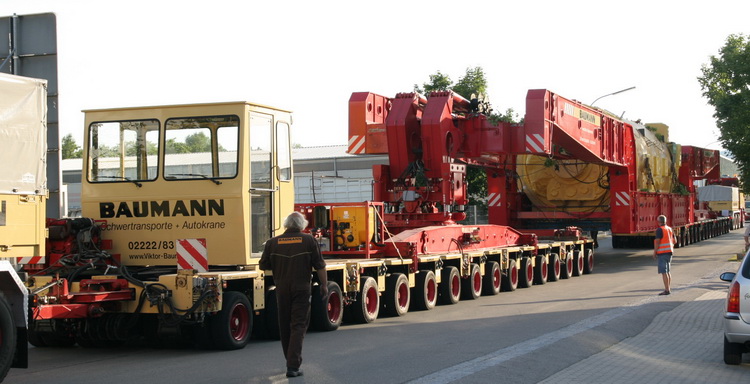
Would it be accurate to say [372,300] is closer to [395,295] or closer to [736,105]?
[395,295]

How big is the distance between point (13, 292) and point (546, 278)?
52.3ft

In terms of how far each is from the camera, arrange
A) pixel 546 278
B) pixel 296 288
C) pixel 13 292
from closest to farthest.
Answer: pixel 13 292
pixel 296 288
pixel 546 278

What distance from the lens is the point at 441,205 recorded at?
18.3 metres

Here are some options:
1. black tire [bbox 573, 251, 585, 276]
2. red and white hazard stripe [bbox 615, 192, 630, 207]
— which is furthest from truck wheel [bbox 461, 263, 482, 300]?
red and white hazard stripe [bbox 615, 192, 630, 207]

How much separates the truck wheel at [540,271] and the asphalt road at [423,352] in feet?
14.2

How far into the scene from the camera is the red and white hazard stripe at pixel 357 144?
1823cm

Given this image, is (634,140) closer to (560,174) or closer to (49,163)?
(560,174)

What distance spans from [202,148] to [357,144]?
6947 millimetres

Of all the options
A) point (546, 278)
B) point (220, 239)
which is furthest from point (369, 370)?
point (546, 278)

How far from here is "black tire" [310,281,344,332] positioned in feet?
41.9

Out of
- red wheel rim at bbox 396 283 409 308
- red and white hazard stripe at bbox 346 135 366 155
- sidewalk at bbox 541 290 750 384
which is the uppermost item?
red and white hazard stripe at bbox 346 135 366 155

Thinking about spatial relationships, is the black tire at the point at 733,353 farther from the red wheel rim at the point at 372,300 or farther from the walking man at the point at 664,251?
the walking man at the point at 664,251

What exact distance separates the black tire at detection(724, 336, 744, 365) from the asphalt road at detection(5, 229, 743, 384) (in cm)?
156

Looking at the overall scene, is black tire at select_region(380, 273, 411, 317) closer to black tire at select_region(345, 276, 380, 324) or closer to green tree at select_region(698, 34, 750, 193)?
black tire at select_region(345, 276, 380, 324)
